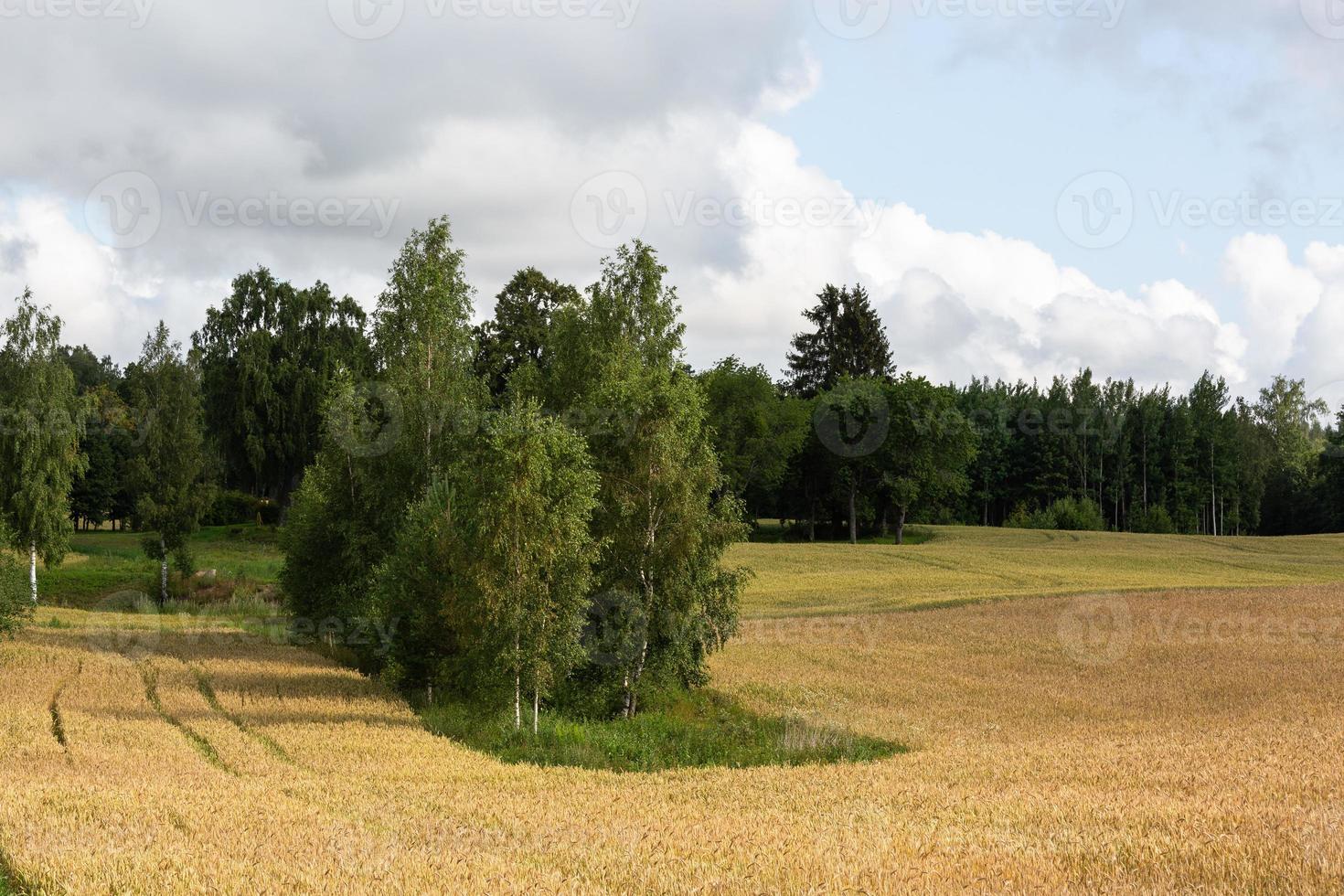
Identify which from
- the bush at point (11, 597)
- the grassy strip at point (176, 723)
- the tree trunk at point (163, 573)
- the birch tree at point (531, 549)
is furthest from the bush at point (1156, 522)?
the bush at point (11, 597)

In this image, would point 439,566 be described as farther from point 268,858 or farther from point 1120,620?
point 1120,620

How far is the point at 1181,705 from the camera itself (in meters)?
27.3

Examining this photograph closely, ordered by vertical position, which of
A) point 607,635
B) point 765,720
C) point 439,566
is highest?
point 439,566

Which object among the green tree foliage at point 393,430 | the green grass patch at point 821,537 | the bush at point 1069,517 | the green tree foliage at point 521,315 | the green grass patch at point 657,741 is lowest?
the green grass patch at point 657,741

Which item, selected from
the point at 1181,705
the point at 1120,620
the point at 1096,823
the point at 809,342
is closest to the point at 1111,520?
the point at 809,342

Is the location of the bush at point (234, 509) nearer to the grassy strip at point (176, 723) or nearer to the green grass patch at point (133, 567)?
the green grass patch at point (133, 567)

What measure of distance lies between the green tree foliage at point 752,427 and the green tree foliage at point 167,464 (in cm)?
4259

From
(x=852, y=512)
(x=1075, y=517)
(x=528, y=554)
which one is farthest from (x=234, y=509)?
(x=1075, y=517)

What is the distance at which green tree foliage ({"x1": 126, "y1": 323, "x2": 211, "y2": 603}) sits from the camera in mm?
58531

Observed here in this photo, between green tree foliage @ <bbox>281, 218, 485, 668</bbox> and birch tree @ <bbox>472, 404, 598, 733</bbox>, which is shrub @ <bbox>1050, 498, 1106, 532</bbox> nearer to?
green tree foliage @ <bbox>281, 218, 485, 668</bbox>

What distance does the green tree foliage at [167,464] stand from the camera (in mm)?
58531

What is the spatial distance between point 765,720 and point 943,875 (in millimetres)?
17417

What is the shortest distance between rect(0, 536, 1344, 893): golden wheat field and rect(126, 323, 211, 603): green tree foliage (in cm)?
2217

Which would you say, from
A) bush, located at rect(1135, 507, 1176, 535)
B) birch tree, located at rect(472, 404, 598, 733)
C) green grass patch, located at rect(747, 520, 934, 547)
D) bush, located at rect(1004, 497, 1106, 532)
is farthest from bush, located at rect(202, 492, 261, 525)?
bush, located at rect(1135, 507, 1176, 535)
